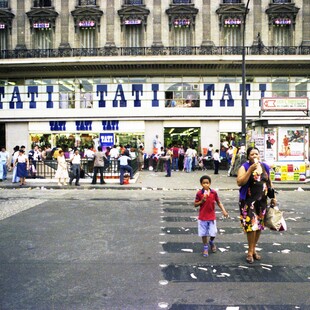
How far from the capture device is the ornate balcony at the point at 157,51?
2861cm

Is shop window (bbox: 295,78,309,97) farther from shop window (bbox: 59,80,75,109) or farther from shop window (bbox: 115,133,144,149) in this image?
shop window (bbox: 59,80,75,109)

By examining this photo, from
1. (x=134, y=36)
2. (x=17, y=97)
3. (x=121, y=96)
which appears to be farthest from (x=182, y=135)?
(x=17, y=97)

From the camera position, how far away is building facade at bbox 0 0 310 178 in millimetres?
28859

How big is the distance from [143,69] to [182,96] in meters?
3.73

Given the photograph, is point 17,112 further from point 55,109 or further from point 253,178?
point 253,178

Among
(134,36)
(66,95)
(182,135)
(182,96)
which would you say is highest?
(134,36)

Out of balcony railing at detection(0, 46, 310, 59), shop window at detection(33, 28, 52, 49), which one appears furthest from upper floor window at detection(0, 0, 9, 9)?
balcony railing at detection(0, 46, 310, 59)

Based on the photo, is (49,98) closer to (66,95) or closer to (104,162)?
(66,95)

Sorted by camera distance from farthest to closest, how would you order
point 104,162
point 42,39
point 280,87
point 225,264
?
1. point 42,39
2. point 280,87
3. point 104,162
4. point 225,264

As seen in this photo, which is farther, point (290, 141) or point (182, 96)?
point (182, 96)

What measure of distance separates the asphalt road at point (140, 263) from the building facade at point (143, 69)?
19.4 meters

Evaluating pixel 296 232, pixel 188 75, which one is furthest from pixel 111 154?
pixel 296 232

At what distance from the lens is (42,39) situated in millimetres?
29719

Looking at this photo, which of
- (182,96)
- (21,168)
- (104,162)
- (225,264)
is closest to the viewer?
(225,264)
